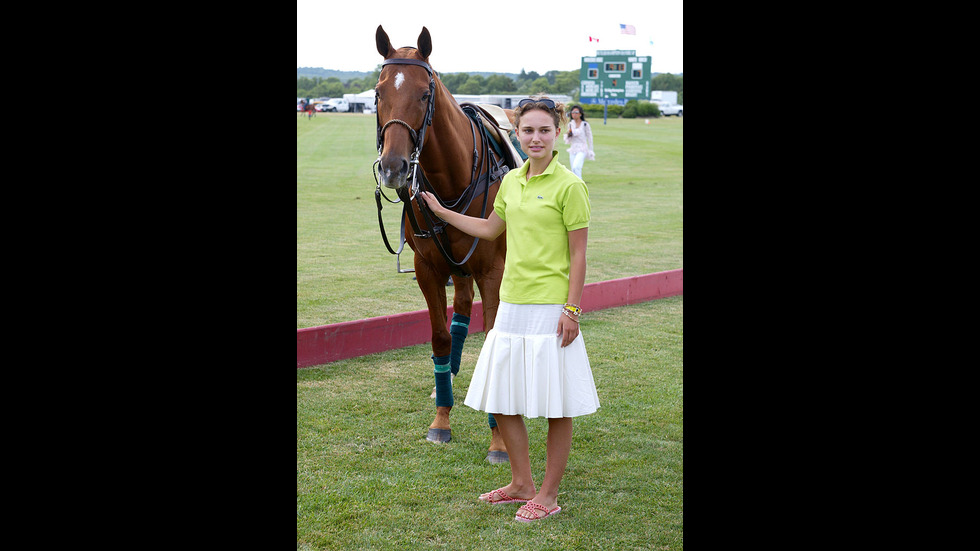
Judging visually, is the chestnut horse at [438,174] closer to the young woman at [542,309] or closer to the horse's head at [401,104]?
the horse's head at [401,104]

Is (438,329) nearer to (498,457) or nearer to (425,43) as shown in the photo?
(498,457)

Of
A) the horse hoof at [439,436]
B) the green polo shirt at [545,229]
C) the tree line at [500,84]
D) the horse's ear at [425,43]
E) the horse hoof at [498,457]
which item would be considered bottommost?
the horse hoof at [498,457]

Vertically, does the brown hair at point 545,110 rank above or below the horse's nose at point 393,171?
above

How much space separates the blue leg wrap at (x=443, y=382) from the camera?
183 inches

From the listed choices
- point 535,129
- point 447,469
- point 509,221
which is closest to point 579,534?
point 447,469

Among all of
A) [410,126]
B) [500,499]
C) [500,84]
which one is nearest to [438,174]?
[410,126]

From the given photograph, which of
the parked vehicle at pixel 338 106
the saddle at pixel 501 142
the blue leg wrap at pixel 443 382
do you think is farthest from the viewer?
the parked vehicle at pixel 338 106

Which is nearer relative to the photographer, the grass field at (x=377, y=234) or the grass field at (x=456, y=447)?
the grass field at (x=456, y=447)

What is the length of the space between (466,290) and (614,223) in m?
8.59

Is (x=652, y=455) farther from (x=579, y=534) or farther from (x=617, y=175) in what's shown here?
(x=617, y=175)

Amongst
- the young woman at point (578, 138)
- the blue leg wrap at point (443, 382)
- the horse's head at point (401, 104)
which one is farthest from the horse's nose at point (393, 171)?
the young woman at point (578, 138)

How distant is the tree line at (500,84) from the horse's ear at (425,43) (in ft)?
247

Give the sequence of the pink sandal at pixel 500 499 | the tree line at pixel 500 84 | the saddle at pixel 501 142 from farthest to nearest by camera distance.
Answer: the tree line at pixel 500 84 → the saddle at pixel 501 142 → the pink sandal at pixel 500 499

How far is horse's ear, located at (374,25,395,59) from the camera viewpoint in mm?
3986
